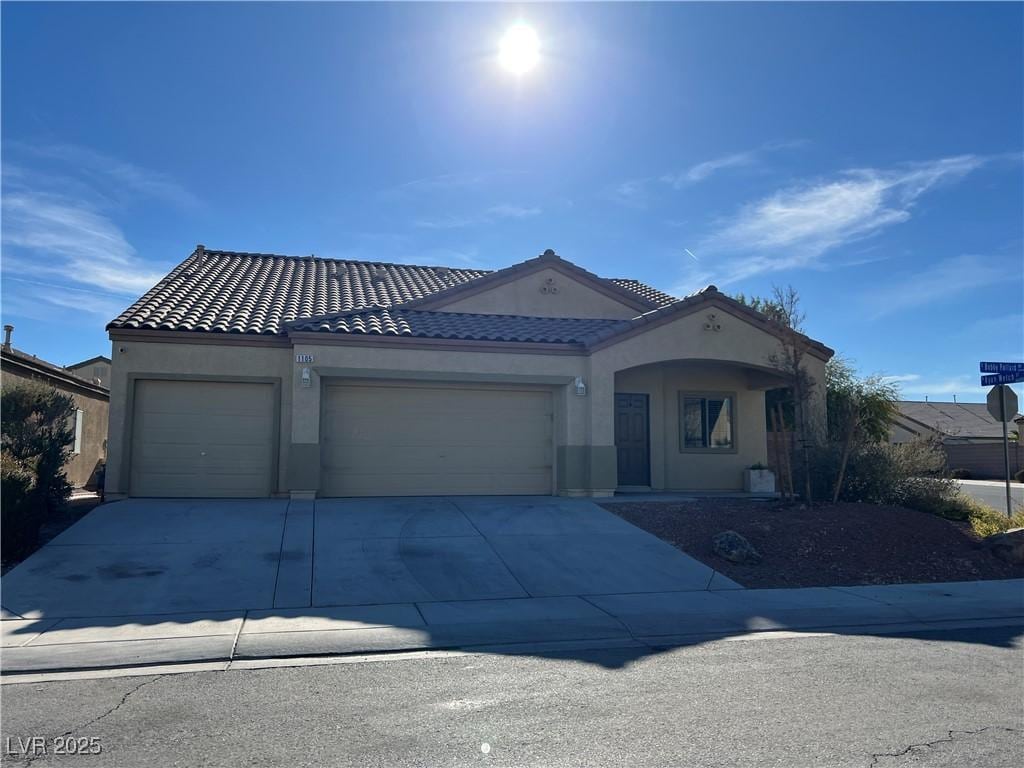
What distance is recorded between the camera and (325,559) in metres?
10.6

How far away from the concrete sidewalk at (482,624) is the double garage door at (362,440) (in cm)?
645

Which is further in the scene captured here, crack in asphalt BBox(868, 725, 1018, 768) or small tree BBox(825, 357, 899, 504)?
small tree BBox(825, 357, 899, 504)

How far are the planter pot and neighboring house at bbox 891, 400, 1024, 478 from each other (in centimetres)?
1114

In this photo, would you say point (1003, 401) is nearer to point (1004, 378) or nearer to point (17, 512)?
point (1004, 378)

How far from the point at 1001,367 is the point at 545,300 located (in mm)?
9376

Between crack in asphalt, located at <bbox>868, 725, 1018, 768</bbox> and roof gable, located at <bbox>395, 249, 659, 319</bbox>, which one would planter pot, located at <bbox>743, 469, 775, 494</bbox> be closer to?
roof gable, located at <bbox>395, 249, 659, 319</bbox>

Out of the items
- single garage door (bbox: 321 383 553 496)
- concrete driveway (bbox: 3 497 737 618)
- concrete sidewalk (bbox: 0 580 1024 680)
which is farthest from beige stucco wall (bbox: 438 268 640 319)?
concrete sidewalk (bbox: 0 580 1024 680)

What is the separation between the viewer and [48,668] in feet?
21.8

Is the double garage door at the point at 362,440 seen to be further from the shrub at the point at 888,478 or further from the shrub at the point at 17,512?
the shrub at the point at 888,478

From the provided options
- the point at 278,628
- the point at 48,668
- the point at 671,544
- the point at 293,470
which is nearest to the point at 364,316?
the point at 293,470

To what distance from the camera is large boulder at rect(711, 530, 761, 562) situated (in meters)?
11.4

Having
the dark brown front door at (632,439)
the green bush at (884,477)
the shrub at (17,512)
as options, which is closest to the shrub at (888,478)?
the green bush at (884,477)

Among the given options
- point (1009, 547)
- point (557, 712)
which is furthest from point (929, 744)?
point (1009, 547)

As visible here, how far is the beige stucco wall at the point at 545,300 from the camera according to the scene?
60.9 feet
